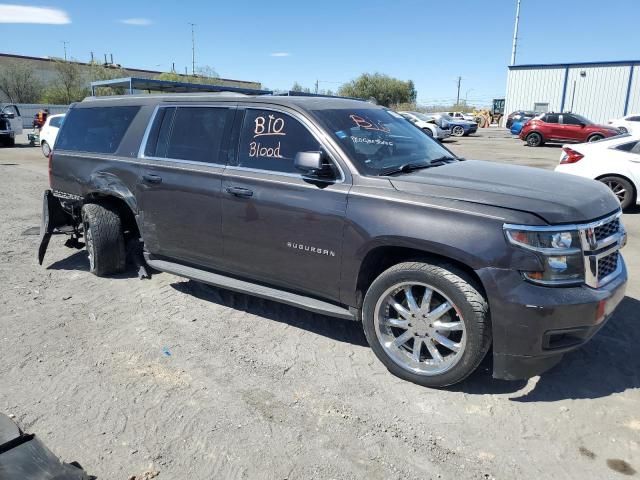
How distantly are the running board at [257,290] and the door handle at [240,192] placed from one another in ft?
2.41

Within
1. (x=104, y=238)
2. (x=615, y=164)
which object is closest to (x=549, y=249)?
(x=104, y=238)

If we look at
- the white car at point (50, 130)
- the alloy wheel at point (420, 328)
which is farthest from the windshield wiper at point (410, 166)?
the white car at point (50, 130)

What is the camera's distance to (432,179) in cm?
349

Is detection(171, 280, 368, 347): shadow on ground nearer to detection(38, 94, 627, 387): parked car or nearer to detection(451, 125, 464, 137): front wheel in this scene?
detection(38, 94, 627, 387): parked car

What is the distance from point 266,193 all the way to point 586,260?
2.22 m

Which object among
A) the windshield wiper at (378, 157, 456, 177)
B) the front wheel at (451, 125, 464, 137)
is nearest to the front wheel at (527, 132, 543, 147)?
the front wheel at (451, 125, 464, 137)

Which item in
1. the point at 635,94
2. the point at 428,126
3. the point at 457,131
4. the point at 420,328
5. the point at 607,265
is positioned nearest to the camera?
the point at 607,265

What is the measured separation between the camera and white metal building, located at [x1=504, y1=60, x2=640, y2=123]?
38.7 meters

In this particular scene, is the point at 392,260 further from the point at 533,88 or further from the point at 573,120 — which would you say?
the point at 533,88

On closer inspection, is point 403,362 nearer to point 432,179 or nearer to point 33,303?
point 432,179

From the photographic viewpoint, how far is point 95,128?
5543 millimetres

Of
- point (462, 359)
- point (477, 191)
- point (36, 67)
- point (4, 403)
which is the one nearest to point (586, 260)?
point (477, 191)

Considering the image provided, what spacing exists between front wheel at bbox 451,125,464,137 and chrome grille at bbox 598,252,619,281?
30.6 metres

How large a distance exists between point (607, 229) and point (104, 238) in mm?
4585
